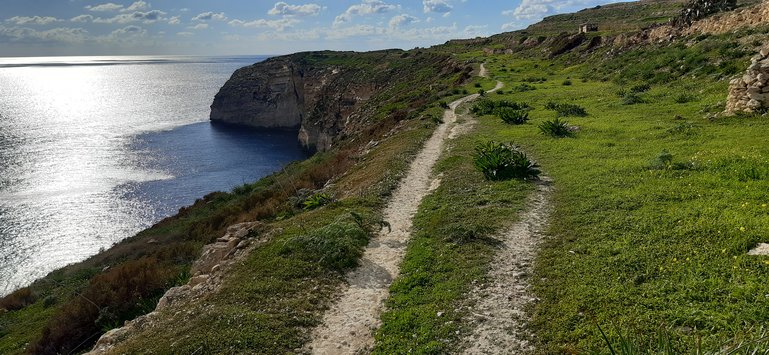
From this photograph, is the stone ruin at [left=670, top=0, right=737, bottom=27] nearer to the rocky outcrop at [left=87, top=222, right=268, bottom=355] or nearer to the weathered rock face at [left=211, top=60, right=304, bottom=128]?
the rocky outcrop at [left=87, top=222, right=268, bottom=355]

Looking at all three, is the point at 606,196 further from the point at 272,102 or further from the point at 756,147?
the point at 272,102

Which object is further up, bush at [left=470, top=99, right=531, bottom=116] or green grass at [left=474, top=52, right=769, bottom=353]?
bush at [left=470, top=99, right=531, bottom=116]

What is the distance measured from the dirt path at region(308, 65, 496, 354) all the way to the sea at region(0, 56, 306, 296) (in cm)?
3528

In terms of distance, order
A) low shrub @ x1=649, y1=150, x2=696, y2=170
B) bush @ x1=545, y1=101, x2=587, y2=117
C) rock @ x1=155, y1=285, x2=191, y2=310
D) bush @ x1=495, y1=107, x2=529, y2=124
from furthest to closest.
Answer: bush @ x1=495, y1=107, x2=529, y2=124 → bush @ x1=545, y1=101, x2=587, y2=117 → low shrub @ x1=649, y1=150, x2=696, y2=170 → rock @ x1=155, y1=285, x2=191, y2=310

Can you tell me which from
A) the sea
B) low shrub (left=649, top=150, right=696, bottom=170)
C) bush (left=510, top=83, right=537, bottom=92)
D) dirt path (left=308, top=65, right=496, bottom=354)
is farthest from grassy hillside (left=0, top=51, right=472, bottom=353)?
the sea

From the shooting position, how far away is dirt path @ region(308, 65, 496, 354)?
986 cm

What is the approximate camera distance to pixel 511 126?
31719 mm

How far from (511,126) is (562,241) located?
19.9 m

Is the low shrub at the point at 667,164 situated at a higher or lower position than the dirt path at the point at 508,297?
higher

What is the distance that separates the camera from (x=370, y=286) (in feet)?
40.0

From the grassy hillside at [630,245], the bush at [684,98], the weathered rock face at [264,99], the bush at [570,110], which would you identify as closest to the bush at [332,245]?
the grassy hillside at [630,245]

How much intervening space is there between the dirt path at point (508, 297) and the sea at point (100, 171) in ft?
132

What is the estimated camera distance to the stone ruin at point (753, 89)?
2161 cm

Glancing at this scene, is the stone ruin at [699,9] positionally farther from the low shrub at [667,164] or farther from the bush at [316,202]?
the bush at [316,202]
